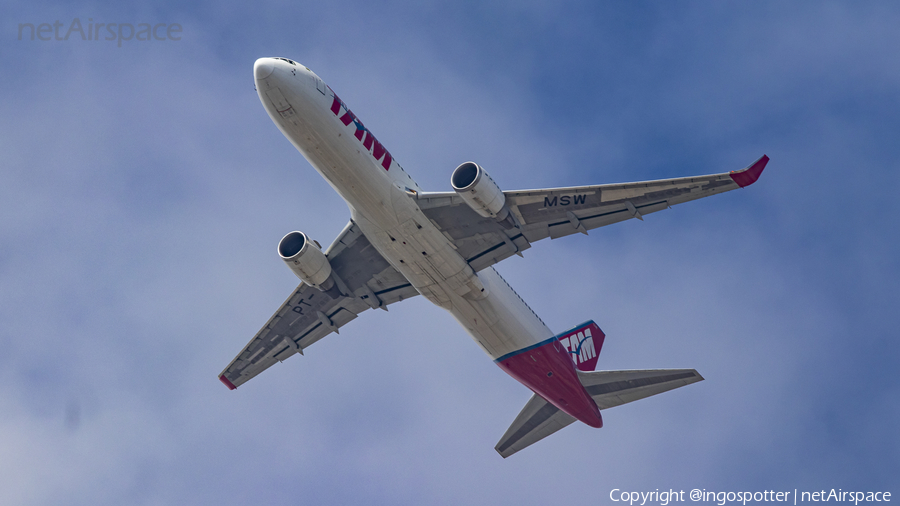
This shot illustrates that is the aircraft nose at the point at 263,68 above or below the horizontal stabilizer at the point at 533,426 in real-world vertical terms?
above

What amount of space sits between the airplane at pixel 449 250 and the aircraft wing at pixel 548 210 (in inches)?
2.0

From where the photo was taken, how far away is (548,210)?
33656 mm

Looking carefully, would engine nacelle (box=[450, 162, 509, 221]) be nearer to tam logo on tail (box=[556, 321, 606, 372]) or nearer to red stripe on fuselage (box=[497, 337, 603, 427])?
red stripe on fuselage (box=[497, 337, 603, 427])

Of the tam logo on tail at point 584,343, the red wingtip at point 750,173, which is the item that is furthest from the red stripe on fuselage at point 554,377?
the red wingtip at point 750,173

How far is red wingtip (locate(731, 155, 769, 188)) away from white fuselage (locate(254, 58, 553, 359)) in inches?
459

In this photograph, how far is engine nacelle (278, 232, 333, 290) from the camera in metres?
34.7

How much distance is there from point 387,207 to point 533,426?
16596 mm

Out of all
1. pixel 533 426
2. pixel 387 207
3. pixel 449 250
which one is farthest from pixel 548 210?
pixel 533 426

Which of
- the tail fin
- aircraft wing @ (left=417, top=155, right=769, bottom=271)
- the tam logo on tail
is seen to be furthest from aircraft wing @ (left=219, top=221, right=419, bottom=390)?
the tail fin

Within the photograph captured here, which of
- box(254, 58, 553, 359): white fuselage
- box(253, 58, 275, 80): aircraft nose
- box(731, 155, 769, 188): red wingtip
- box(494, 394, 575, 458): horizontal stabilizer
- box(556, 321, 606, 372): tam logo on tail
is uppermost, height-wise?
box(731, 155, 769, 188): red wingtip

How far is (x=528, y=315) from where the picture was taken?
37.1m

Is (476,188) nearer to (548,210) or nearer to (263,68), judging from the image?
(548,210)

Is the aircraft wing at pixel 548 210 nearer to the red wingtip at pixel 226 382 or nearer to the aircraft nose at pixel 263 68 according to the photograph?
the aircraft nose at pixel 263 68

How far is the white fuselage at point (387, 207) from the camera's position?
98.3ft
